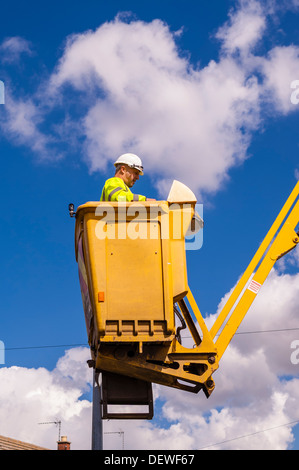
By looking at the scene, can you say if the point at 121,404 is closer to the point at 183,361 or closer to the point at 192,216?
the point at 183,361

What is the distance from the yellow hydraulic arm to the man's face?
76 cm

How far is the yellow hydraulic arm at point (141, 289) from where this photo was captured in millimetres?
6418

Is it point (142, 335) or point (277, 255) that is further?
point (277, 255)

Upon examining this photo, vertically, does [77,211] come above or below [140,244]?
above

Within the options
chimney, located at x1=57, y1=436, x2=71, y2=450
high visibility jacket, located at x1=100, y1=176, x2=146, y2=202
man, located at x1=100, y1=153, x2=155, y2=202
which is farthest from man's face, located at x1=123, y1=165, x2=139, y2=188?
chimney, located at x1=57, y1=436, x2=71, y2=450

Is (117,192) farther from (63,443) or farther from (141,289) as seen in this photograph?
(63,443)

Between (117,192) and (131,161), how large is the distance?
2.70 ft

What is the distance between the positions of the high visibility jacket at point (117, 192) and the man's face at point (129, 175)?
12.4 inches

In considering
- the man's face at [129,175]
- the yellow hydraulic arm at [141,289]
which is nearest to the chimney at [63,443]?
the yellow hydraulic arm at [141,289]

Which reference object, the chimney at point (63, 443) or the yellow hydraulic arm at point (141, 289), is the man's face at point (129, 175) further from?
the chimney at point (63, 443)

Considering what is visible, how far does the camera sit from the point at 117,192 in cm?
689

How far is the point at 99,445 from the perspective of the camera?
13680mm
